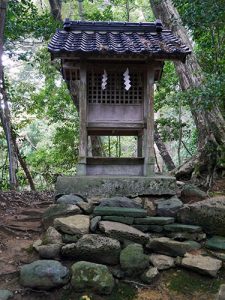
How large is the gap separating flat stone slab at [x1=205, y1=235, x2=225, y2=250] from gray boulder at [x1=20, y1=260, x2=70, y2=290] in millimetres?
2279

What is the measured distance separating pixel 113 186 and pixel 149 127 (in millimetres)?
1450

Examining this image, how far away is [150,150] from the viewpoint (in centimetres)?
692

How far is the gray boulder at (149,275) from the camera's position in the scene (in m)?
4.61

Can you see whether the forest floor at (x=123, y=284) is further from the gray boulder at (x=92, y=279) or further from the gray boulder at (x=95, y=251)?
the gray boulder at (x=95, y=251)

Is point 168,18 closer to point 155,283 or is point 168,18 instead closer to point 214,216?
point 214,216

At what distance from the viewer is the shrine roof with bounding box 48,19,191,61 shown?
249 inches

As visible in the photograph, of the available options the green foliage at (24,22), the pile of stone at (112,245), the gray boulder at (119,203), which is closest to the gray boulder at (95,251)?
the pile of stone at (112,245)

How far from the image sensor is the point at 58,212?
587 centimetres

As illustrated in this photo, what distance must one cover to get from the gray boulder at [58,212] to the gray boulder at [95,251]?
99 centimetres

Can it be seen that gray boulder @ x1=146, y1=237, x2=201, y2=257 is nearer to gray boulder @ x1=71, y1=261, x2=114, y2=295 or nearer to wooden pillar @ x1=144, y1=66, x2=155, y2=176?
gray boulder @ x1=71, y1=261, x2=114, y2=295

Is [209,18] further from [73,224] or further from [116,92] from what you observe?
[73,224]

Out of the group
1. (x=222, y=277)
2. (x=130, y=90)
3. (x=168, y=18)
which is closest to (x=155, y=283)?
(x=222, y=277)

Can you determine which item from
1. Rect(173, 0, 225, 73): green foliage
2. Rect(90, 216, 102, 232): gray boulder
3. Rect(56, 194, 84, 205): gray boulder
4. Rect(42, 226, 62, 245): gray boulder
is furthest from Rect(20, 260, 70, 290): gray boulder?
Rect(173, 0, 225, 73): green foliage

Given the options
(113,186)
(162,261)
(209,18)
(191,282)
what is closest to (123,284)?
(162,261)
